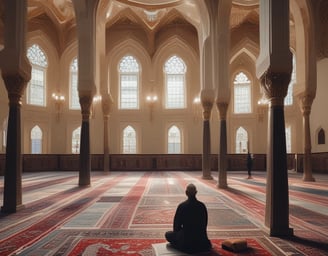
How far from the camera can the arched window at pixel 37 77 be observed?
21125 mm

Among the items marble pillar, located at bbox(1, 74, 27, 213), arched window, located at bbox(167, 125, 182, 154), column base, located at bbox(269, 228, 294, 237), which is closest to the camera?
column base, located at bbox(269, 228, 294, 237)

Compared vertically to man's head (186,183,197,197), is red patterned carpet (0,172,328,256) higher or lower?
lower

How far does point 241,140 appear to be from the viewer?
22.9 metres

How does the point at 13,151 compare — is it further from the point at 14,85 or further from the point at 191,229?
the point at 191,229

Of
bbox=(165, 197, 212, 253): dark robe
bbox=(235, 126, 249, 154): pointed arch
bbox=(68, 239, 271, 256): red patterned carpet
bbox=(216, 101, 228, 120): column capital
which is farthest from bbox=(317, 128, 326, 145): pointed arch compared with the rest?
bbox=(165, 197, 212, 253): dark robe

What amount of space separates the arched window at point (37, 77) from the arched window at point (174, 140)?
8224 millimetres

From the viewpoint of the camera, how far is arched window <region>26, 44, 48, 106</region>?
69.3 ft

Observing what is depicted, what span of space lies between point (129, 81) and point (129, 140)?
390 cm

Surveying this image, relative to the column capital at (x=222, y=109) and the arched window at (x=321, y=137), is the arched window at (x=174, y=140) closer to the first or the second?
the arched window at (x=321, y=137)

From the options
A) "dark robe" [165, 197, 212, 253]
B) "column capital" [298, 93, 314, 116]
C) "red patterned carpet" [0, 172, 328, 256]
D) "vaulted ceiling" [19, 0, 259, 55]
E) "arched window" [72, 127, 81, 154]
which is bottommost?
"red patterned carpet" [0, 172, 328, 256]

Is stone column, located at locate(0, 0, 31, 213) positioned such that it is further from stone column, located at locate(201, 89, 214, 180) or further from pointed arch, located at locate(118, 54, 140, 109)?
pointed arch, located at locate(118, 54, 140, 109)

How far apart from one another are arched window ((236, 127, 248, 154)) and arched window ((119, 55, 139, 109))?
7008 mm

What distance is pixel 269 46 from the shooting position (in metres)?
5.64

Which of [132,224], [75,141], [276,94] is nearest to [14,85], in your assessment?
[132,224]
